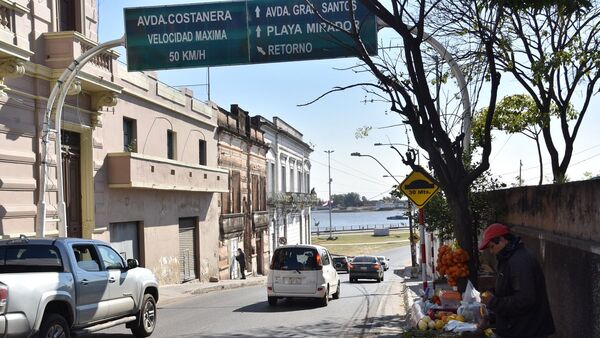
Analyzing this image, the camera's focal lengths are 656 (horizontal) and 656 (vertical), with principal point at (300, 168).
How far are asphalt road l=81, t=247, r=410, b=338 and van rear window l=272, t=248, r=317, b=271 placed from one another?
1.05 m

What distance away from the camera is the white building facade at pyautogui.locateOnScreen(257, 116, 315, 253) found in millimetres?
48312

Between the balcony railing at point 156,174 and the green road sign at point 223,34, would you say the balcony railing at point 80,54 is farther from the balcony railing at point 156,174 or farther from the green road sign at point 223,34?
the green road sign at point 223,34

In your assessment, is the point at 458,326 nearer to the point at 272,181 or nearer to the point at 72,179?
the point at 72,179

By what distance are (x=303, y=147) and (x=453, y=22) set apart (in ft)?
157

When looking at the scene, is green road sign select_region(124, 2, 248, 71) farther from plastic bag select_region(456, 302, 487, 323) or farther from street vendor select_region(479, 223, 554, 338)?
street vendor select_region(479, 223, 554, 338)

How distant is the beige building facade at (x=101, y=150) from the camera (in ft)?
52.7

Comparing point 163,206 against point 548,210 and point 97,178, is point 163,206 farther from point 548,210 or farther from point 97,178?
point 548,210

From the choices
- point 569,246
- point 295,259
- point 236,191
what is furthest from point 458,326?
point 236,191

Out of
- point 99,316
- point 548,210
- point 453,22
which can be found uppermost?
point 453,22

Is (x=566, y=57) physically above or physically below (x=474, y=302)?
above

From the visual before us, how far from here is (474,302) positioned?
29.5ft

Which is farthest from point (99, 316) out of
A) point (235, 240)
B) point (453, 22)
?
point (235, 240)

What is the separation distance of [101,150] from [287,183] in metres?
34.5

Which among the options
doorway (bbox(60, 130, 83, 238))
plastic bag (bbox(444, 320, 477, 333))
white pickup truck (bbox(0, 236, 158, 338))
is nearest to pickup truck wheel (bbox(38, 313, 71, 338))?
white pickup truck (bbox(0, 236, 158, 338))
